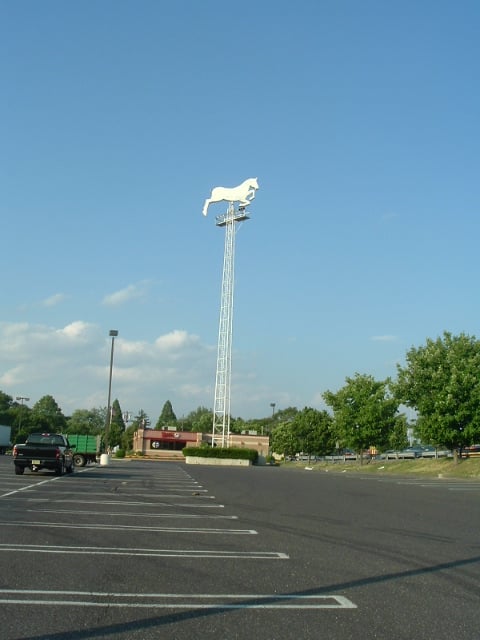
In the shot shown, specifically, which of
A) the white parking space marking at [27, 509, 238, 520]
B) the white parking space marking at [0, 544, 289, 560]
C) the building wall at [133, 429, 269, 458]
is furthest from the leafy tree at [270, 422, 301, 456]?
the white parking space marking at [0, 544, 289, 560]

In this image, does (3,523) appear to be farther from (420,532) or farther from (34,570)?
(420,532)

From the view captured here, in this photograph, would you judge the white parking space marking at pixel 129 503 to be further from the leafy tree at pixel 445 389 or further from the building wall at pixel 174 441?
the building wall at pixel 174 441

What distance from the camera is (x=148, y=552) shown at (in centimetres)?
1002

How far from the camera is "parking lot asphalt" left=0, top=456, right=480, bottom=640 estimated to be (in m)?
6.14

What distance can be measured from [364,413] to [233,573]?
52884 mm

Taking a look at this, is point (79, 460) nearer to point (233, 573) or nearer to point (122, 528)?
point (122, 528)

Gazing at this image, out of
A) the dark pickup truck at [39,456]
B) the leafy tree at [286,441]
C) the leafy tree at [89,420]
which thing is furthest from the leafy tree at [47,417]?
the dark pickup truck at [39,456]

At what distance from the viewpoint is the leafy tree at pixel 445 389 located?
4612 cm

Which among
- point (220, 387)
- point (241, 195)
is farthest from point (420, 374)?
point (241, 195)

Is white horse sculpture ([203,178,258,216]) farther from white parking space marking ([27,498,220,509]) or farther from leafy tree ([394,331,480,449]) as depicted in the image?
white parking space marking ([27,498,220,509])

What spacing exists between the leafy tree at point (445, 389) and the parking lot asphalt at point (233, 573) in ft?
99.7

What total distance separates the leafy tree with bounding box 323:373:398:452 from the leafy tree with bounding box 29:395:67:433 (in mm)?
67207

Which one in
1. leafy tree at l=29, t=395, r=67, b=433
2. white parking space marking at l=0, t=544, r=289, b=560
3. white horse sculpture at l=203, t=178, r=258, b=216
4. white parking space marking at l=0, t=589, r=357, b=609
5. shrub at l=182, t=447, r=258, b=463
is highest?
white horse sculpture at l=203, t=178, r=258, b=216

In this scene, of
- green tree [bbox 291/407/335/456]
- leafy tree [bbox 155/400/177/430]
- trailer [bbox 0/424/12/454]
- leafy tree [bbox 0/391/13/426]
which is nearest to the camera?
trailer [bbox 0/424/12/454]
